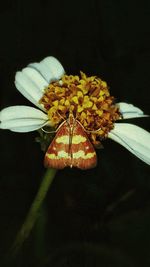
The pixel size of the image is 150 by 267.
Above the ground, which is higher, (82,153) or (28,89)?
(28,89)

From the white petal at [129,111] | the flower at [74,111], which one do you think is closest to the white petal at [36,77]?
the flower at [74,111]

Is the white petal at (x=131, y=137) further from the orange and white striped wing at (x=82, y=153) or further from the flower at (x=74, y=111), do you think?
the orange and white striped wing at (x=82, y=153)

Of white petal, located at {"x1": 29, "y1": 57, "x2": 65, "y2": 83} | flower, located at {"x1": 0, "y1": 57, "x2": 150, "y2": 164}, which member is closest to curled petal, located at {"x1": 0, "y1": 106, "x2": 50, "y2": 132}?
flower, located at {"x1": 0, "y1": 57, "x2": 150, "y2": 164}

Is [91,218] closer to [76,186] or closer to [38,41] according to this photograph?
[76,186]

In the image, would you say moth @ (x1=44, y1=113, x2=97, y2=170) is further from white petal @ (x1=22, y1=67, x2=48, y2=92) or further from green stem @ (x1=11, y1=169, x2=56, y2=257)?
white petal @ (x1=22, y1=67, x2=48, y2=92)

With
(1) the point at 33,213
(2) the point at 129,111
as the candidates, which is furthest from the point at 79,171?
(1) the point at 33,213

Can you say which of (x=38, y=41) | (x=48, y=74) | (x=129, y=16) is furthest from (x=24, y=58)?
(x=129, y=16)

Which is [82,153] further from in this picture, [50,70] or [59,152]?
[50,70]
